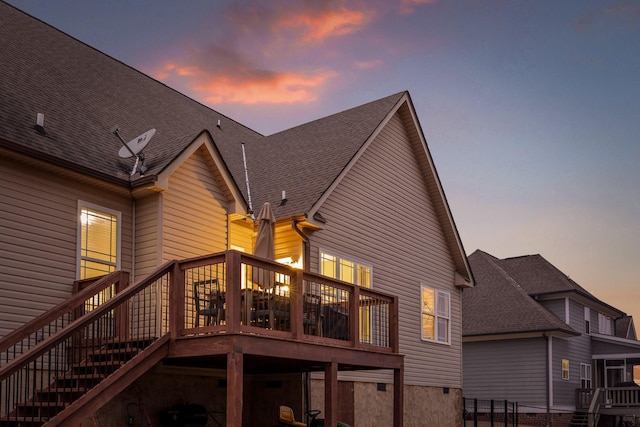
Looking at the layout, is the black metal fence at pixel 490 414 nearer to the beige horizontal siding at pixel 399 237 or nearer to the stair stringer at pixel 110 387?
the beige horizontal siding at pixel 399 237

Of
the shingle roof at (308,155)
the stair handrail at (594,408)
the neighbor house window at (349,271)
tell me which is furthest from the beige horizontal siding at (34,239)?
the stair handrail at (594,408)

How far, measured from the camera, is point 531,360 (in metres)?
34.8

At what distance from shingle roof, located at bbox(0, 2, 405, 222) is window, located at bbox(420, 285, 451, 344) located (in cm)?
557

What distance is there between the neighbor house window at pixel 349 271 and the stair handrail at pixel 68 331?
22.1ft

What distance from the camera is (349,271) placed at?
1970cm

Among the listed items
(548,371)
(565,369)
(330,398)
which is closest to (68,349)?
(330,398)

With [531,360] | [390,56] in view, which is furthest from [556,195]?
[390,56]

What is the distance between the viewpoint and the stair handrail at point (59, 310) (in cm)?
1234

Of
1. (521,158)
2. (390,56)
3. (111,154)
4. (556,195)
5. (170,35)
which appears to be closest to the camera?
(111,154)

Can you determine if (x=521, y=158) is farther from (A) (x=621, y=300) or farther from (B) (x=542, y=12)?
(A) (x=621, y=300)

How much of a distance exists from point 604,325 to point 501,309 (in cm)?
943

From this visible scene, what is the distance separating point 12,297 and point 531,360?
26.7 metres

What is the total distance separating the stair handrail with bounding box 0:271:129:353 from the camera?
486 inches

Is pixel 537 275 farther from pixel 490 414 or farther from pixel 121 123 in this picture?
pixel 121 123
